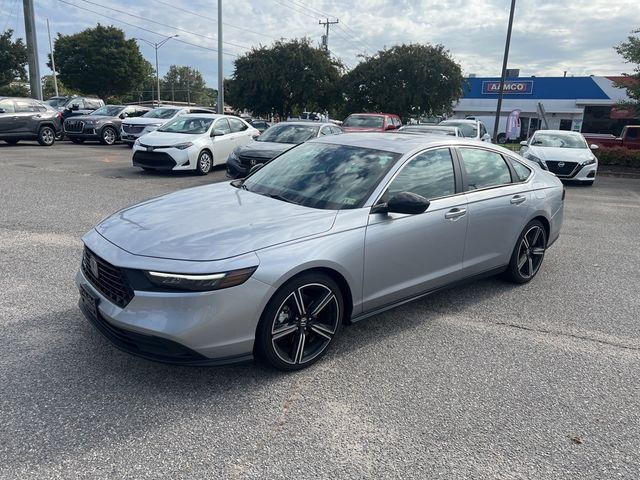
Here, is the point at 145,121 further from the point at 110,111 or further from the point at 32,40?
the point at 32,40

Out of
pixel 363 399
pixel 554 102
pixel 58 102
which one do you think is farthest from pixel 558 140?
pixel 554 102

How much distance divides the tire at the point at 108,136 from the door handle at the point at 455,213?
19.5m

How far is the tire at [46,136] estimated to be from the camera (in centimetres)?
1831

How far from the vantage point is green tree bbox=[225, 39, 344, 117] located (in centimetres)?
2791

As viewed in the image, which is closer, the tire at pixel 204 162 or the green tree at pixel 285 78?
the tire at pixel 204 162

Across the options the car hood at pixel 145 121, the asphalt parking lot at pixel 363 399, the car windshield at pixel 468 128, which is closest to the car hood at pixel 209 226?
the asphalt parking lot at pixel 363 399

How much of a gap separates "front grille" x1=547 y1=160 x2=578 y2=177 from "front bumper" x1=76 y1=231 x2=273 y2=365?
1293cm

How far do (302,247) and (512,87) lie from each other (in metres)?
47.7

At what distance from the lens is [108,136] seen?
20812 mm

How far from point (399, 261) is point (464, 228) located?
2.84 feet

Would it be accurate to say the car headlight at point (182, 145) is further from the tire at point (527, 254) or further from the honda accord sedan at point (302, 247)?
the tire at point (527, 254)

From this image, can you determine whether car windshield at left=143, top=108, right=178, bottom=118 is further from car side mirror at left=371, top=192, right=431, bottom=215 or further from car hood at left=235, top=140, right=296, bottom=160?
car side mirror at left=371, top=192, right=431, bottom=215

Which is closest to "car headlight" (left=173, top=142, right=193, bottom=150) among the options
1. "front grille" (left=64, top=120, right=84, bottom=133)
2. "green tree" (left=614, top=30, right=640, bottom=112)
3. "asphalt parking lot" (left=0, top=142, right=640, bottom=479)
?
"asphalt parking lot" (left=0, top=142, right=640, bottom=479)

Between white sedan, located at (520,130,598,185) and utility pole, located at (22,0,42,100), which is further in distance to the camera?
utility pole, located at (22,0,42,100)
